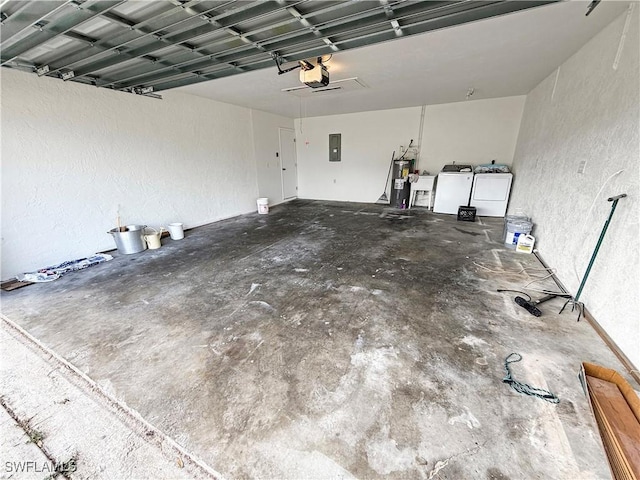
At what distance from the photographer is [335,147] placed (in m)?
7.52

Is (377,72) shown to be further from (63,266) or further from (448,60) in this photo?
(63,266)

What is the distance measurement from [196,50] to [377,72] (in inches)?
97.2

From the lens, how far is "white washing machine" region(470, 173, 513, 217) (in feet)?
17.5

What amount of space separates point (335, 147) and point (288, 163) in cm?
145

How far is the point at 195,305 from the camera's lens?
2.46m

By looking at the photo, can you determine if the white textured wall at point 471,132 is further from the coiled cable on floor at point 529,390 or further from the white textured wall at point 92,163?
the coiled cable on floor at point 529,390

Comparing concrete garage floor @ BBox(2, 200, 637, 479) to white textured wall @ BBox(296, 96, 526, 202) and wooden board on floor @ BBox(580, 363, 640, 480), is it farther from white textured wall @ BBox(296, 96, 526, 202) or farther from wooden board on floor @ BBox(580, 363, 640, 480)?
white textured wall @ BBox(296, 96, 526, 202)

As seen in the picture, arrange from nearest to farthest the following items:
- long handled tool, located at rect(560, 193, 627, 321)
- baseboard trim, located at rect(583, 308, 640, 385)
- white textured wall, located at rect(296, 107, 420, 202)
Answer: baseboard trim, located at rect(583, 308, 640, 385) < long handled tool, located at rect(560, 193, 627, 321) < white textured wall, located at rect(296, 107, 420, 202)

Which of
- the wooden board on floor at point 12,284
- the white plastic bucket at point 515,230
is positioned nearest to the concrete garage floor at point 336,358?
the wooden board on floor at point 12,284

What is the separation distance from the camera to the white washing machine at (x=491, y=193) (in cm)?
534

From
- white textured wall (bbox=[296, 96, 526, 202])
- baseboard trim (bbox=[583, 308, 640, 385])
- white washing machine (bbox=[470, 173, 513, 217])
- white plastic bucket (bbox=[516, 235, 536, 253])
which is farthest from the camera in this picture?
white textured wall (bbox=[296, 96, 526, 202])

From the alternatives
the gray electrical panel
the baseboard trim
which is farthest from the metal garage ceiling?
the gray electrical panel

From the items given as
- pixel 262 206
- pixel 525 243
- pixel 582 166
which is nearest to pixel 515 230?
pixel 525 243

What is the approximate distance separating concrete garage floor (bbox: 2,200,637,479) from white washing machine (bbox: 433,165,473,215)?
8.58 ft
